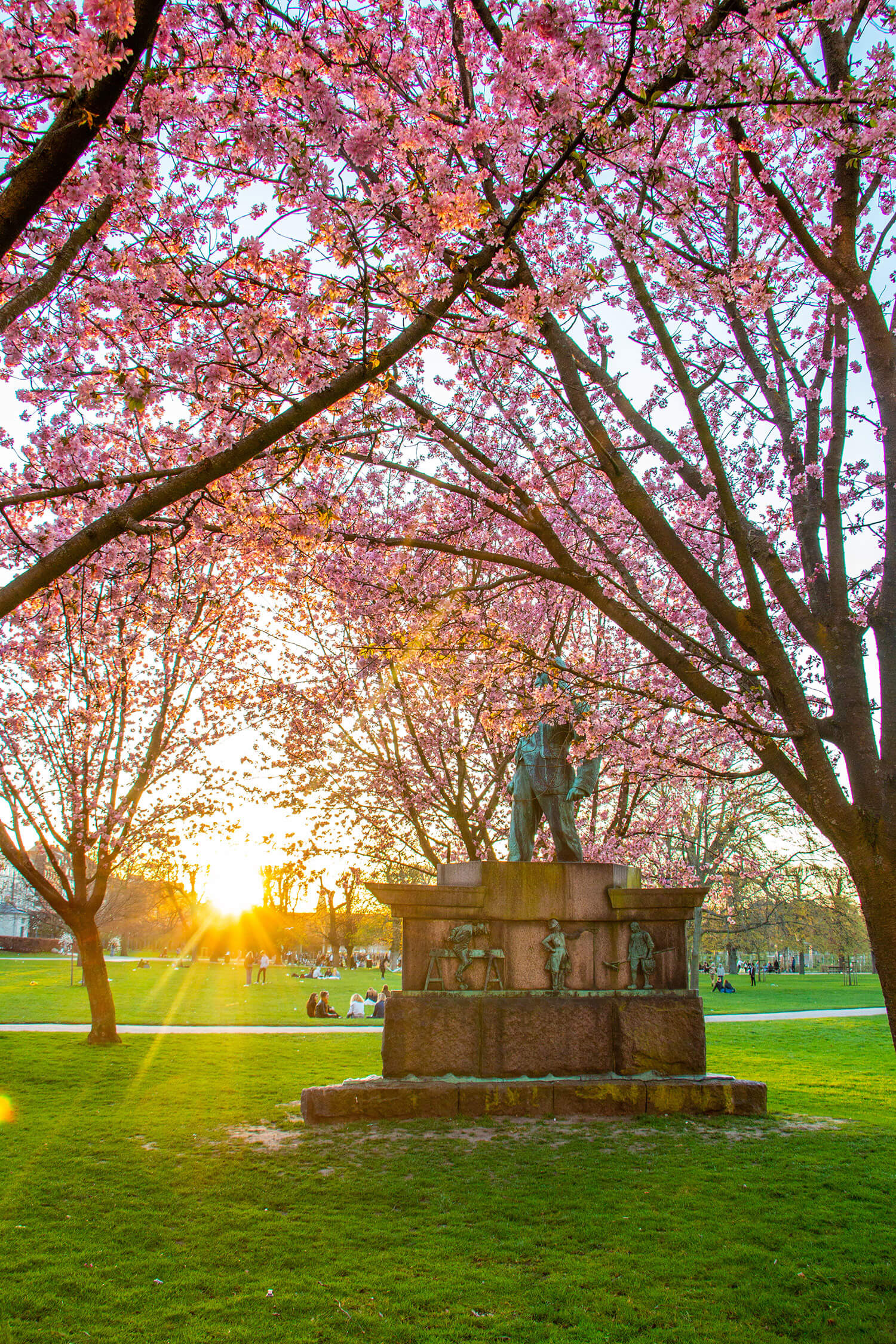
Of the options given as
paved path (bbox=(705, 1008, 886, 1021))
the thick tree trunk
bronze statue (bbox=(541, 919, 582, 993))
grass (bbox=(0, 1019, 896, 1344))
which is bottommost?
paved path (bbox=(705, 1008, 886, 1021))

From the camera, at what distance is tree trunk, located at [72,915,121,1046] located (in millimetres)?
12344

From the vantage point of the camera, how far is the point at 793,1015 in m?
21.6

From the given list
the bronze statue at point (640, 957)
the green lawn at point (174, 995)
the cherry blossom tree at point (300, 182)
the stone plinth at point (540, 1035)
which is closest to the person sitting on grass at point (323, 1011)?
the green lawn at point (174, 995)

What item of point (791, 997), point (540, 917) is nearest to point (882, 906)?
point (540, 917)

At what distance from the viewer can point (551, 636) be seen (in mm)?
9523

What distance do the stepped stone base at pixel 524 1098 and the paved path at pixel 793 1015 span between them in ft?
43.1

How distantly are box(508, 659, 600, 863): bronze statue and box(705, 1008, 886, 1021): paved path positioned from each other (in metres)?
13.3

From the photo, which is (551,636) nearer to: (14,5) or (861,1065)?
(14,5)

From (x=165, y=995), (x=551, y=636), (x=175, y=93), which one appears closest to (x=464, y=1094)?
(x=551, y=636)

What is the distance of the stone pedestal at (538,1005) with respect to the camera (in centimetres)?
778

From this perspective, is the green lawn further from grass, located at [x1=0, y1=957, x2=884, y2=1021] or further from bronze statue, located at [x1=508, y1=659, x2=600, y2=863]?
bronze statue, located at [x1=508, y1=659, x2=600, y2=863]

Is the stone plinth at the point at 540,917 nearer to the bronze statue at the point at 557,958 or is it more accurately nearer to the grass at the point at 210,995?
the bronze statue at the point at 557,958

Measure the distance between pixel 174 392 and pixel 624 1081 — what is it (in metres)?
7.30

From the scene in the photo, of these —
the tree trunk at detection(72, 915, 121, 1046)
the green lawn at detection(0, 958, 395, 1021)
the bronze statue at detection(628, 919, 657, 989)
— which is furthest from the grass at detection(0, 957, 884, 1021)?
the bronze statue at detection(628, 919, 657, 989)
